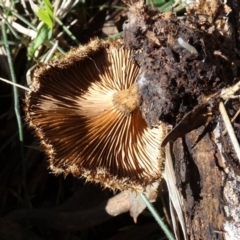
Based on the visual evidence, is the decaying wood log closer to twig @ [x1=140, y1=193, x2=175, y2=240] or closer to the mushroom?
the mushroom

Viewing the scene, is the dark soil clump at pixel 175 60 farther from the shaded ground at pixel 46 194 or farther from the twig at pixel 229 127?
the shaded ground at pixel 46 194

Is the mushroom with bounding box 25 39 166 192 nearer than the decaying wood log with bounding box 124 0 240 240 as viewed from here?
No

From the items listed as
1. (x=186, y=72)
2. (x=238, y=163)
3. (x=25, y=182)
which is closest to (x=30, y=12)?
(x=25, y=182)

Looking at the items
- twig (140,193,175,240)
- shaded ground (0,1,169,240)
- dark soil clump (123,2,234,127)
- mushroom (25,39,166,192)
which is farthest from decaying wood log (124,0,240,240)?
shaded ground (0,1,169,240)

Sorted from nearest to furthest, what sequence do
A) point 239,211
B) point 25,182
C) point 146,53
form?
point 239,211
point 146,53
point 25,182

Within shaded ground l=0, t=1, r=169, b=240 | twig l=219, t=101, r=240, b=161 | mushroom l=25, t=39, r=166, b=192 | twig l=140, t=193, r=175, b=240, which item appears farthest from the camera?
shaded ground l=0, t=1, r=169, b=240

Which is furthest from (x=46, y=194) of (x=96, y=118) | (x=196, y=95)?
(x=196, y=95)

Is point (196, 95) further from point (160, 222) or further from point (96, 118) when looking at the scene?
point (160, 222)

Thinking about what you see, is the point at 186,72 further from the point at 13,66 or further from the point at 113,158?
the point at 13,66
